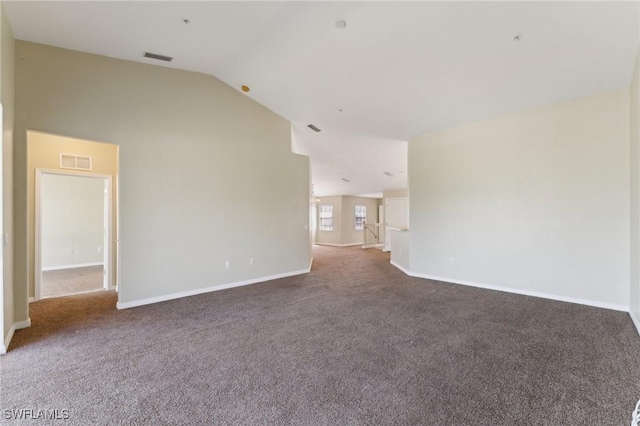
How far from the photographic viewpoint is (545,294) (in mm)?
4344

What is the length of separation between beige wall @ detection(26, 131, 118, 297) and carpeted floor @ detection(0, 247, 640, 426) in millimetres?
1065

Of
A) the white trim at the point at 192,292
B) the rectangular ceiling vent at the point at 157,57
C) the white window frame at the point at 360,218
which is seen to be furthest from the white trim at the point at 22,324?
the white window frame at the point at 360,218

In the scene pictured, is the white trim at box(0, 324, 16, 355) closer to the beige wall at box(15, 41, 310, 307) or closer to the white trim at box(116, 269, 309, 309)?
the beige wall at box(15, 41, 310, 307)

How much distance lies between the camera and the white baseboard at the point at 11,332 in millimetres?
2666

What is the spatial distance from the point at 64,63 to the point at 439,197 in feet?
20.5

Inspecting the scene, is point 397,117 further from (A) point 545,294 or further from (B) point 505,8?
(A) point 545,294

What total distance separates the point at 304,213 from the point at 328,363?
4277mm

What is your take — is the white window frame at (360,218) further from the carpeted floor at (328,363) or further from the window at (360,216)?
the carpeted floor at (328,363)

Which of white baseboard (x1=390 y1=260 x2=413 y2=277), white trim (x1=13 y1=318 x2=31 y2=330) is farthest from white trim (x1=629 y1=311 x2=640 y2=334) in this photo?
white trim (x1=13 y1=318 x2=31 y2=330)

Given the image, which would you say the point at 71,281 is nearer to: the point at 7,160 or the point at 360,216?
the point at 7,160

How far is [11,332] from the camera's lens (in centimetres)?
302

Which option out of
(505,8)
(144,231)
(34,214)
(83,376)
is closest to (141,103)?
(144,231)

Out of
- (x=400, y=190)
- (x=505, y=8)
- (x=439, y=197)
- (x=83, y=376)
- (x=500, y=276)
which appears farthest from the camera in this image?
(x=400, y=190)

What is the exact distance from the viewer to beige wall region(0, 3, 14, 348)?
2.72 meters
